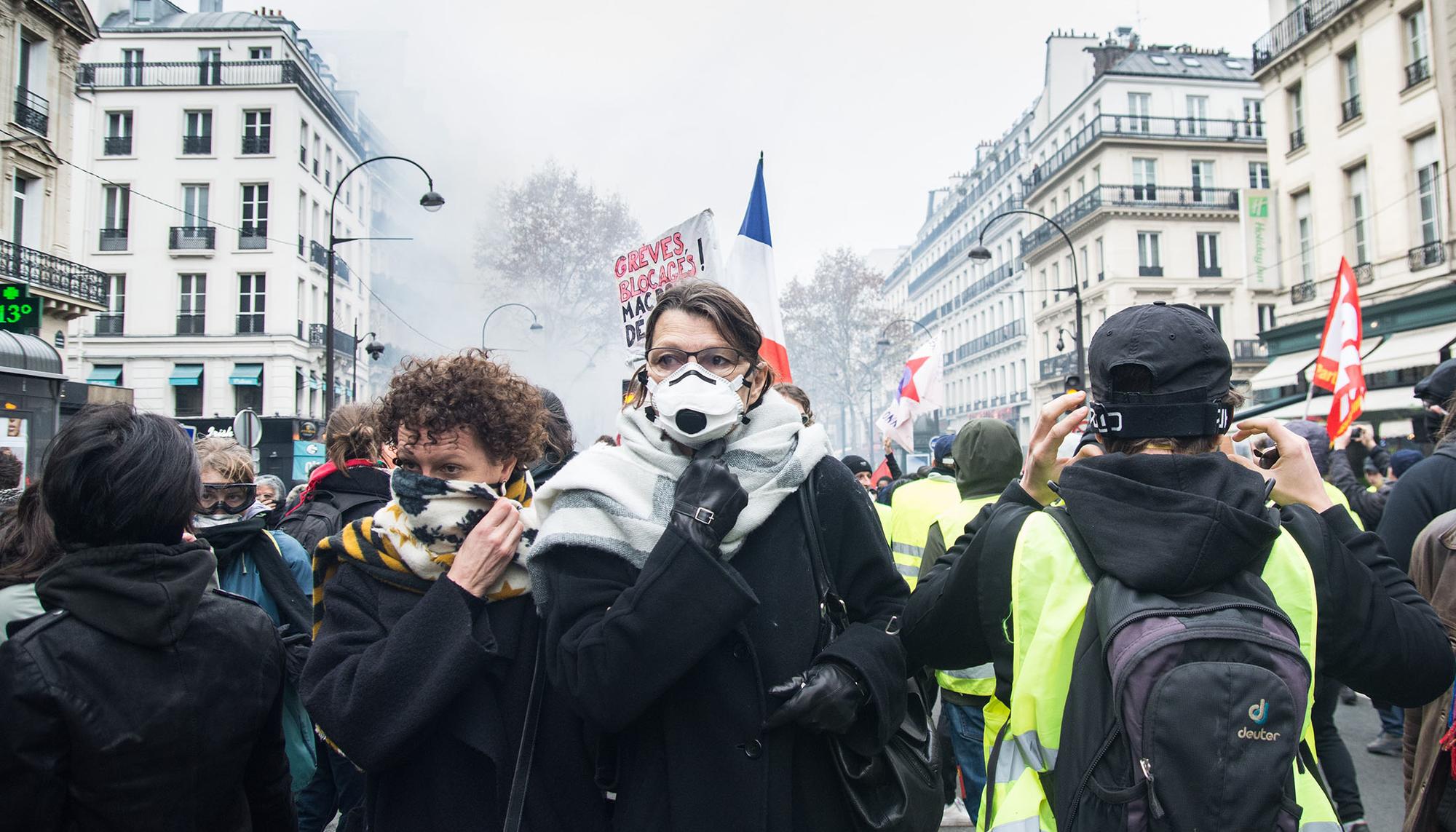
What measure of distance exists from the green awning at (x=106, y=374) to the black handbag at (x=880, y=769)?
39.2 meters

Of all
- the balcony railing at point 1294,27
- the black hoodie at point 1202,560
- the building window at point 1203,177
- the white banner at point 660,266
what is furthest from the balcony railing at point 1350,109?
the black hoodie at point 1202,560

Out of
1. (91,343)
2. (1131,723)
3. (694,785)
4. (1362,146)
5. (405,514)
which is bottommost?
(694,785)

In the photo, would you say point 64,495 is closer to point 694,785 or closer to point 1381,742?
point 694,785

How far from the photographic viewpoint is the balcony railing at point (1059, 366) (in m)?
41.3

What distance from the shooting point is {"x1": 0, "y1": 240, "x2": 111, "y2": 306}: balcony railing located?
63.3ft

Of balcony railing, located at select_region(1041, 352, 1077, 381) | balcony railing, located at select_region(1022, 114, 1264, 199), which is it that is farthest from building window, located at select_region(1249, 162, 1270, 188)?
balcony railing, located at select_region(1041, 352, 1077, 381)

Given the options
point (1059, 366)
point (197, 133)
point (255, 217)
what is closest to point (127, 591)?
point (255, 217)

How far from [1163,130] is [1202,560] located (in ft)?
149

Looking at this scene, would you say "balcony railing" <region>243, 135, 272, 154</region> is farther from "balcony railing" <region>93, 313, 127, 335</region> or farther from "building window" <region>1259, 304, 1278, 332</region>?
→ "building window" <region>1259, 304, 1278, 332</region>

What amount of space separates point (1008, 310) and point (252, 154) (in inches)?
1507

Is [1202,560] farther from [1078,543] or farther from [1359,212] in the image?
[1359,212]

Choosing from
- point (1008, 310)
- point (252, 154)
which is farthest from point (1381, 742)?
point (1008, 310)

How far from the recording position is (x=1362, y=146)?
806 inches

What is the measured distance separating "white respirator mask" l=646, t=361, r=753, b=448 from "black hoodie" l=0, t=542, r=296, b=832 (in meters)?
1.08
